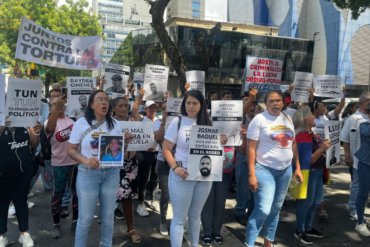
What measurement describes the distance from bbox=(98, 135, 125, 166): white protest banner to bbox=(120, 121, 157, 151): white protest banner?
3.22 ft

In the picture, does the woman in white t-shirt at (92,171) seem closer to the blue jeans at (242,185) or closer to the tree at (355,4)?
the blue jeans at (242,185)

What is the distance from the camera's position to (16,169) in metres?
3.60

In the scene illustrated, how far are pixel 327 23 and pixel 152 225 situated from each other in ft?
159

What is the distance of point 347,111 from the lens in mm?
7281

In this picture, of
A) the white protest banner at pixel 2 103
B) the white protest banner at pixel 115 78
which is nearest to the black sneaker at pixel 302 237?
the white protest banner at pixel 2 103

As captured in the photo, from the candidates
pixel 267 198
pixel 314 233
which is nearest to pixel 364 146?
pixel 314 233

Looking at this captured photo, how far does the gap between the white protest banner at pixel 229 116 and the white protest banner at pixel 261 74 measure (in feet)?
5.12

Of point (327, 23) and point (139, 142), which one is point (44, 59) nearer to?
point (139, 142)

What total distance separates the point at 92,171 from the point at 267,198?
6.90 ft

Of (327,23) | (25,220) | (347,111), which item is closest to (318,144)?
(347,111)

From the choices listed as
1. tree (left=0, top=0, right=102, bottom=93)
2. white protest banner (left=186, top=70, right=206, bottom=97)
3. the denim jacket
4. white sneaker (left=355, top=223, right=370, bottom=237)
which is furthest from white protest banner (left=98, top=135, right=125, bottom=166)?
tree (left=0, top=0, right=102, bottom=93)

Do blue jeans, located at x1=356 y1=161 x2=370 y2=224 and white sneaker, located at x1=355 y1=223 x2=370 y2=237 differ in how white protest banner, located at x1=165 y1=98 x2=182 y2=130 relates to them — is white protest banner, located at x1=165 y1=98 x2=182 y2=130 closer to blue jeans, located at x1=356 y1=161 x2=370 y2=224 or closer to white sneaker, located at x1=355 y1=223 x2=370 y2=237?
blue jeans, located at x1=356 y1=161 x2=370 y2=224

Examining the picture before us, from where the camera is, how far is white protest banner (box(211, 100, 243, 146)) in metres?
4.05

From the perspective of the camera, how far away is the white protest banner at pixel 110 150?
300 cm
